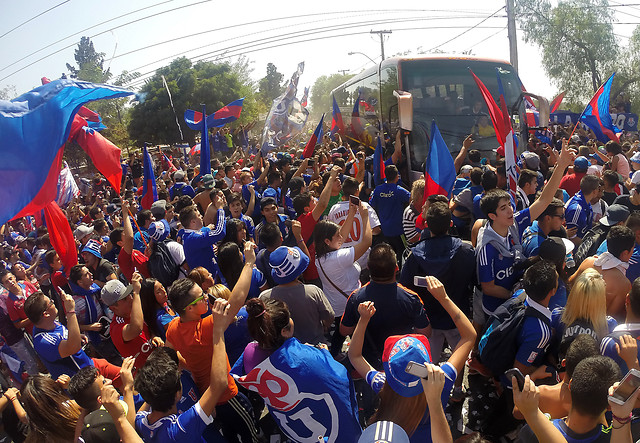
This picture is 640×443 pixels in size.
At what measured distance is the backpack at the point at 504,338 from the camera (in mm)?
3219

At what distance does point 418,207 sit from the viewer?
575 centimetres

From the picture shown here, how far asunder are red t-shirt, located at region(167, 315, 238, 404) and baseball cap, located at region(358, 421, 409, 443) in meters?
1.48

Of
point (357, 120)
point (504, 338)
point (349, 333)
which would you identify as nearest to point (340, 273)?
point (349, 333)

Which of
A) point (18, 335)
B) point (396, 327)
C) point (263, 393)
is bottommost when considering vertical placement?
point (18, 335)

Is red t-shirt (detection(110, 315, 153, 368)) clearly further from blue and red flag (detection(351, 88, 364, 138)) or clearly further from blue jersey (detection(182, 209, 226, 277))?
blue and red flag (detection(351, 88, 364, 138))

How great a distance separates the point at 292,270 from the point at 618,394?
2158mm

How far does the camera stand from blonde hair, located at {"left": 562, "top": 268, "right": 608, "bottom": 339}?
9.56 feet

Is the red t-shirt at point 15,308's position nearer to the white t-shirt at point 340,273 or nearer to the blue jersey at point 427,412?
the white t-shirt at point 340,273

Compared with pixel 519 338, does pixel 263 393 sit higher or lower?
higher

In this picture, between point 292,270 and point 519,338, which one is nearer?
point 519,338

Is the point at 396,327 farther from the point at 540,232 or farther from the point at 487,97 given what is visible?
the point at 487,97

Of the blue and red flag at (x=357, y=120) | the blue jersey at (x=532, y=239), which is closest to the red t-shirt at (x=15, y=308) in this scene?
the blue jersey at (x=532, y=239)

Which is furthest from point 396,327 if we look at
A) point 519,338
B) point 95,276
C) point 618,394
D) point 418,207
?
point 95,276

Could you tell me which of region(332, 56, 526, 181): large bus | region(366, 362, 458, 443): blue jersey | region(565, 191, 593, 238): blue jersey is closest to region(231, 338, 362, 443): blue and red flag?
region(366, 362, 458, 443): blue jersey
